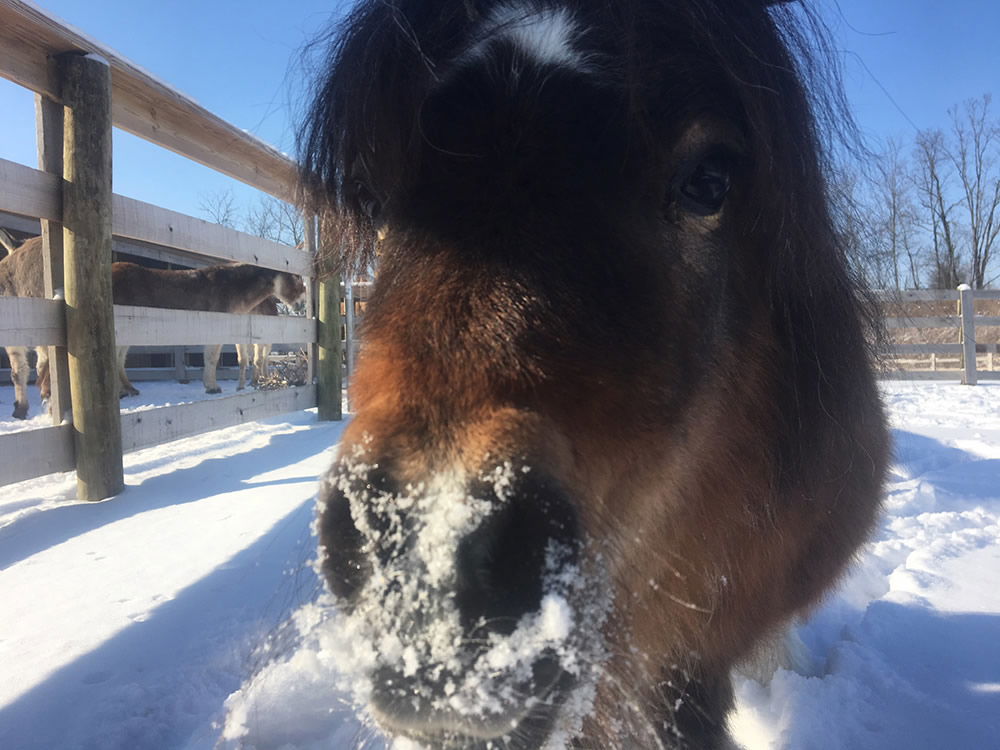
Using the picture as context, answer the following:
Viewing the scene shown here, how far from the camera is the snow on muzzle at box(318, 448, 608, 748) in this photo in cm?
74

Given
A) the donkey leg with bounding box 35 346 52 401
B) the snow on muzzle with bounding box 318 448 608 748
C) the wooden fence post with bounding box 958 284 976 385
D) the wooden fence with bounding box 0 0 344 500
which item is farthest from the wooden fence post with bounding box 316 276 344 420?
the wooden fence post with bounding box 958 284 976 385

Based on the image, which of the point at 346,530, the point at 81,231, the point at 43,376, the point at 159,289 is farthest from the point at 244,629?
the point at 159,289

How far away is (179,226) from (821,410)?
4.08m

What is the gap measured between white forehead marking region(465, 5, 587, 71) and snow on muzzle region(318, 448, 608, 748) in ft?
2.72

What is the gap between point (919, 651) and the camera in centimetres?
204

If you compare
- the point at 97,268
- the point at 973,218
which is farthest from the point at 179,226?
the point at 973,218

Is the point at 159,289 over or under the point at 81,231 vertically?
over

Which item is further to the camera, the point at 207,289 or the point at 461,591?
the point at 207,289

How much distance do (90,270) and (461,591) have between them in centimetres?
335

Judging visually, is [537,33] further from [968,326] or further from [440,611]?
[968,326]

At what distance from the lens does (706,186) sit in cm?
120

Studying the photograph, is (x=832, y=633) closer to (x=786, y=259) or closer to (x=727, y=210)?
(x=786, y=259)

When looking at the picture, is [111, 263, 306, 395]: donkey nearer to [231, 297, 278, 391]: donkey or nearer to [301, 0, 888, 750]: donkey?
[231, 297, 278, 391]: donkey

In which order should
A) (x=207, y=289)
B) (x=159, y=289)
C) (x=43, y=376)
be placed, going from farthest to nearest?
1. (x=207, y=289)
2. (x=159, y=289)
3. (x=43, y=376)
